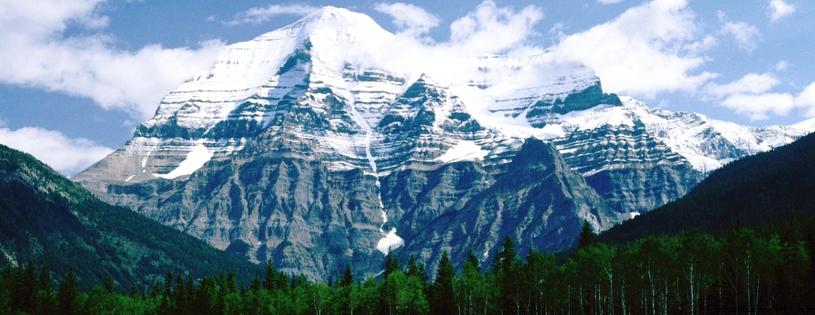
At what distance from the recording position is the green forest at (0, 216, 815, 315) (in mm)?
140375

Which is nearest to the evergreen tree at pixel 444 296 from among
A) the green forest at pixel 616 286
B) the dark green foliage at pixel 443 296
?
the dark green foliage at pixel 443 296

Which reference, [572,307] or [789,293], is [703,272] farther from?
[572,307]

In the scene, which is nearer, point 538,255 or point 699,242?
point 699,242

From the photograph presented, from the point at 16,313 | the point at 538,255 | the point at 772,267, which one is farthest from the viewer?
the point at 16,313

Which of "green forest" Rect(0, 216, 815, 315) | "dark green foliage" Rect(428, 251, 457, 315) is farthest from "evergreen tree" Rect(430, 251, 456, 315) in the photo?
"green forest" Rect(0, 216, 815, 315)

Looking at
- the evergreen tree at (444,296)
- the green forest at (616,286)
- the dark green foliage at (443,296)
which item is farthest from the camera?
the dark green foliage at (443,296)

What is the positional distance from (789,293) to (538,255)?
119ft

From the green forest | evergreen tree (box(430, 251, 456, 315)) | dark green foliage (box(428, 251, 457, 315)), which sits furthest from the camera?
dark green foliage (box(428, 251, 457, 315))

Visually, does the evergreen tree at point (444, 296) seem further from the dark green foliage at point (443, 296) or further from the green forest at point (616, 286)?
the green forest at point (616, 286)

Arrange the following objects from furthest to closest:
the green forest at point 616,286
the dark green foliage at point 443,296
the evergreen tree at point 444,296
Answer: the dark green foliage at point 443,296 → the evergreen tree at point 444,296 → the green forest at point 616,286

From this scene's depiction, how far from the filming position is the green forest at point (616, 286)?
140 metres

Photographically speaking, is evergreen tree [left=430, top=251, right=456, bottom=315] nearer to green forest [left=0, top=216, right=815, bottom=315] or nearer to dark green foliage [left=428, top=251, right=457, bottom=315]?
dark green foliage [left=428, top=251, right=457, bottom=315]

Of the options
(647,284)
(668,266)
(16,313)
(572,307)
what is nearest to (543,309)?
(572,307)

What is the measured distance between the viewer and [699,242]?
142500mm
